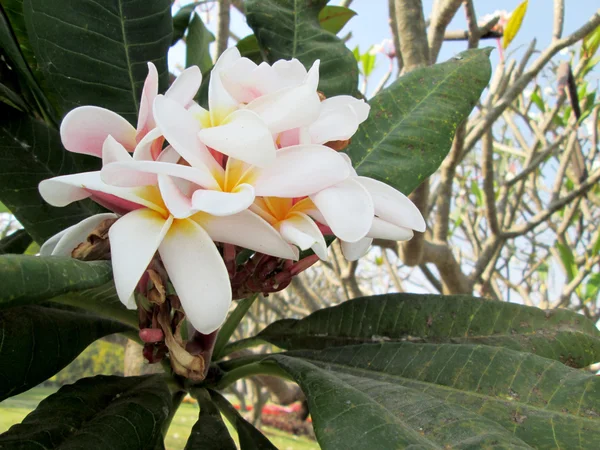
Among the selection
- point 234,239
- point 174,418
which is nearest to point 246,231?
point 234,239

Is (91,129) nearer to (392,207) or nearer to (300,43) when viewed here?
(392,207)

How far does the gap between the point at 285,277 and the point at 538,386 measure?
26 cm

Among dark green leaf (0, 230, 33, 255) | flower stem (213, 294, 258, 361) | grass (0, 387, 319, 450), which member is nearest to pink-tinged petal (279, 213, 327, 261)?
flower stem (213, 294, 258, 361)

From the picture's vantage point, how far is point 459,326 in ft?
2.47

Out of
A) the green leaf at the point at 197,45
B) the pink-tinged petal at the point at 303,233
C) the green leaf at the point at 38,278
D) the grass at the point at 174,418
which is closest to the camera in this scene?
the green leaf at the point at 38,278

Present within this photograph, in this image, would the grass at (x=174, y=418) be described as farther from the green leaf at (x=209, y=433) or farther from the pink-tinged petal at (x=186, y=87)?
the pink-tinged petal at (x=186, y=87)

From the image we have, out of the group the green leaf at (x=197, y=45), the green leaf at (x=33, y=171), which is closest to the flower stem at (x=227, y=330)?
the green leaf at (x=33, y=171)

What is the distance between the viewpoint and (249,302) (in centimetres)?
86

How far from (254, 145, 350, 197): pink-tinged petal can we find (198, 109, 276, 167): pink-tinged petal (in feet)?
0.07

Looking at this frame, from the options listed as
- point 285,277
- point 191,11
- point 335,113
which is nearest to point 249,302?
point 285,277

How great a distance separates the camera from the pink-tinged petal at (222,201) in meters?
0.40

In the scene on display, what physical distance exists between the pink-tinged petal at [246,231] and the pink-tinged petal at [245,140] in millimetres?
51

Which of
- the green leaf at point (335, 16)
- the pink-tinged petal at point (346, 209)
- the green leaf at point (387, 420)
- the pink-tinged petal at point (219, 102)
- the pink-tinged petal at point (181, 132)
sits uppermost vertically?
the green leaf at point (335, 16)

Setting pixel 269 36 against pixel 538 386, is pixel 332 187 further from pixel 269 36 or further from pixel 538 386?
pixel 269 36
